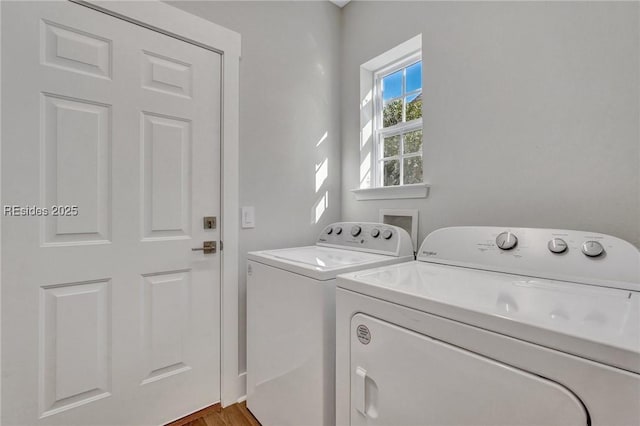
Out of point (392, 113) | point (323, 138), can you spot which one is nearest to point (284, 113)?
point (323, 138)

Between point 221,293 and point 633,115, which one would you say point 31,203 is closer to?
point 221,293

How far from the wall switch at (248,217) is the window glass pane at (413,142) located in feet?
3.60

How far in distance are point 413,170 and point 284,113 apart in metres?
0.93

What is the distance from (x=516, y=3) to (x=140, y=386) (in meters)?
2.53

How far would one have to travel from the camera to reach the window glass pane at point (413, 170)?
187 centimetres

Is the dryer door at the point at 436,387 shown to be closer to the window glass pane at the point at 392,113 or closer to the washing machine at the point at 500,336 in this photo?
the washing machine at the point at 500,336

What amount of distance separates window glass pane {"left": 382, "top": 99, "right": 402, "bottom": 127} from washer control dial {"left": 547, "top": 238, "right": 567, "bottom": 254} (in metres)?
1.26

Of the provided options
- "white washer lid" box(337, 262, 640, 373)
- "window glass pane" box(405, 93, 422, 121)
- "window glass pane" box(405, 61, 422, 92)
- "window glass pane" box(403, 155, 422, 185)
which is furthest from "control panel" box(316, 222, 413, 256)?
"window glass pane" box(405, 61, 422, 92)

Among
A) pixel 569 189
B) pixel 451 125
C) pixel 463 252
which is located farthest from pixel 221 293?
pixel 569 189

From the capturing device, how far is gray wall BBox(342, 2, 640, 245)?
1080 millimetres

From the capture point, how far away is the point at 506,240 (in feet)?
3.80

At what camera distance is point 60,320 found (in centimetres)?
125

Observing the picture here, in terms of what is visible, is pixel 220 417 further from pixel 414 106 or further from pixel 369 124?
pixel 414 106

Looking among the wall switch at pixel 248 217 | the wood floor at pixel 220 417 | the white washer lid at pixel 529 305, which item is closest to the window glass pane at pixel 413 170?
the white washer lid at pixel 529 305
